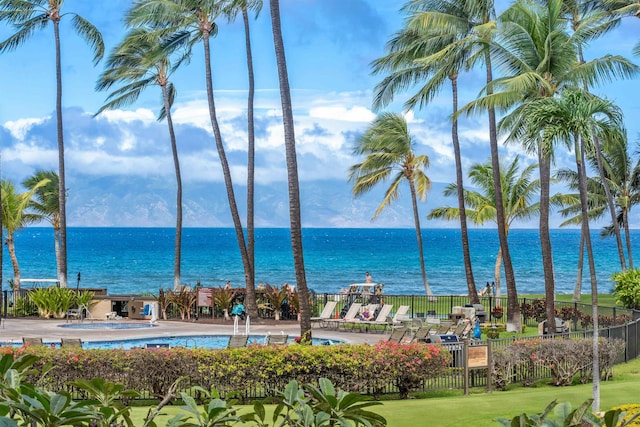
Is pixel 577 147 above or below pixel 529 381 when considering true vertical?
above

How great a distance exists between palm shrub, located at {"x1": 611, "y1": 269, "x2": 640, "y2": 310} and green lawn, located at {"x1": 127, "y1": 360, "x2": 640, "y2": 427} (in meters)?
13.8

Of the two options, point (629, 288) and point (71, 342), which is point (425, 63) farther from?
point (71, 342)

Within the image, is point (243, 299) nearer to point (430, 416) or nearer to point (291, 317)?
point (291, 317)

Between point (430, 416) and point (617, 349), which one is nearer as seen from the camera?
point (430, 416)

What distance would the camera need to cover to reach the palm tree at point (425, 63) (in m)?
30.1

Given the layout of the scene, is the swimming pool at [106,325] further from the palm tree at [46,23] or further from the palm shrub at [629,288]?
the palm shrub at [629,288]

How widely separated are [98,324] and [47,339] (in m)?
5.24

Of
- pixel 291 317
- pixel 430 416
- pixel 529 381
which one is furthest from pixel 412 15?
pixel 430 416

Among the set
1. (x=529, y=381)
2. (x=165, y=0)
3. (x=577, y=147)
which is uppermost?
(x=165, y=0)

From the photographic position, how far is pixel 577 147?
15.0 metres

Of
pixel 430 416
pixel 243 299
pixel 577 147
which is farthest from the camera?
pixel 243 299

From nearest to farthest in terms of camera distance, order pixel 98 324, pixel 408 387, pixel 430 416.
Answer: pixel 430 416, pixel 408 387, pixel 98 324

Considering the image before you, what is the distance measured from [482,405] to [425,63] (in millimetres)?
18592

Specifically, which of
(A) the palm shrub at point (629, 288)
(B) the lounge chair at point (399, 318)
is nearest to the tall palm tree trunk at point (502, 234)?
(B) the lounge chair at point (399, 318)
